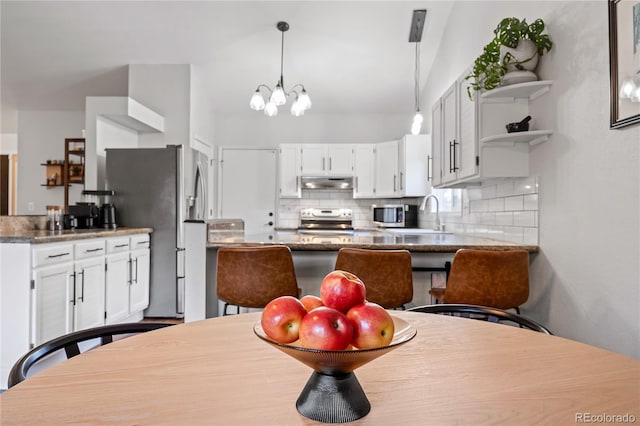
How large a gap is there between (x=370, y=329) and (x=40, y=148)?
6.68 meters

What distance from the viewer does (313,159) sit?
5480 millimetres

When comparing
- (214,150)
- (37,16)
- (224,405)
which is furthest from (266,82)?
(224,405)

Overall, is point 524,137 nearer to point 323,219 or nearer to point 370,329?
point 370,329

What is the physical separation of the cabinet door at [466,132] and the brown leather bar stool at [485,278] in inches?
28.9

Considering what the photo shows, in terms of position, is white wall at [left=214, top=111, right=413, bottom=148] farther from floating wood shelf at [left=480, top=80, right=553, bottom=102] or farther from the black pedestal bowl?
the black pedestal bowl

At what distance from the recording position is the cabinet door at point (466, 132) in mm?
2574

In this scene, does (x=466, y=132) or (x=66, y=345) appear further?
(x=466, y=132)

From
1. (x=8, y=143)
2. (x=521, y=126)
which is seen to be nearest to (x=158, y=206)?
(x=521, y=126)

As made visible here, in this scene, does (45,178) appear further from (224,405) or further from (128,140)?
(224,405)

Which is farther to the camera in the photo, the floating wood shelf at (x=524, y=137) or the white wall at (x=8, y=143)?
the white wall at (x=8, y=143)

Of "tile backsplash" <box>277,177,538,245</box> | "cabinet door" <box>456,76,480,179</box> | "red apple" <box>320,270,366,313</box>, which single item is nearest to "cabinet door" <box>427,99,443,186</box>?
"tile backsplash" <box>277,177,538,245</box>

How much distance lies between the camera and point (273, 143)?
19.1 feet

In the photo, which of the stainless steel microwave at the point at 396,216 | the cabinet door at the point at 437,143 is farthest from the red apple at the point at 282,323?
the stainless steel microwave at the point at 396,216

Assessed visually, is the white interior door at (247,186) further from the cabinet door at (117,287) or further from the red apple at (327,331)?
the red apple at (327,331)
